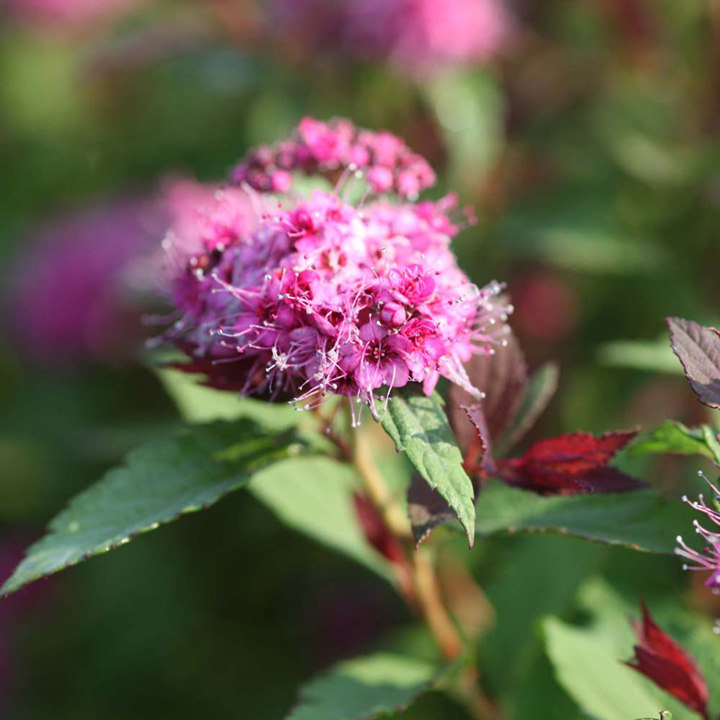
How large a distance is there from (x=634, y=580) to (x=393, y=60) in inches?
45.8

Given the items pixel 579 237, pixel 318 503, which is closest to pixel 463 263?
pixel 579 237

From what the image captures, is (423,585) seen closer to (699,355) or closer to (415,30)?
(699,355)

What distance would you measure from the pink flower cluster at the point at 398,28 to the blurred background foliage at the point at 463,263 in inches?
1.2

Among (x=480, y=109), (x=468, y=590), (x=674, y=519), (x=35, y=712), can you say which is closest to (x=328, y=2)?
(x=480, y=109)

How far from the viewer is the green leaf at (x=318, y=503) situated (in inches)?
51.0

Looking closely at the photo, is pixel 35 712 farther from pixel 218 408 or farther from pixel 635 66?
pixel 635 66

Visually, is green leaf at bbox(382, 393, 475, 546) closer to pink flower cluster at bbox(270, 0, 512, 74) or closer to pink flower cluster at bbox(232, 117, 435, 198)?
pink flower cluster at bbox(232, 117, 435, 198)

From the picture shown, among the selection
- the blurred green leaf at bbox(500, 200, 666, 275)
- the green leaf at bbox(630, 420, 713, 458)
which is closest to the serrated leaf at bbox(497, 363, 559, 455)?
the green leaf at bbox(630, 420, 713, 458)

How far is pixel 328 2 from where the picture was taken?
1.94m

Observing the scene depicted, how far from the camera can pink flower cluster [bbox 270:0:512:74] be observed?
5.99ft

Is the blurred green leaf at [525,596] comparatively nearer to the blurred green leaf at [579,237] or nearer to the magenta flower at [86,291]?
the blurred green leaf at [579,237]

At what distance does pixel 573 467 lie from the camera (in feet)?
3.08

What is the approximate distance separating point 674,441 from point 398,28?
1.23 metres

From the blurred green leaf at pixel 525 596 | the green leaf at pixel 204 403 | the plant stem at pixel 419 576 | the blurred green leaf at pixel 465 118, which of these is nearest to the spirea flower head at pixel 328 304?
the plant stem at pixel 419 576
